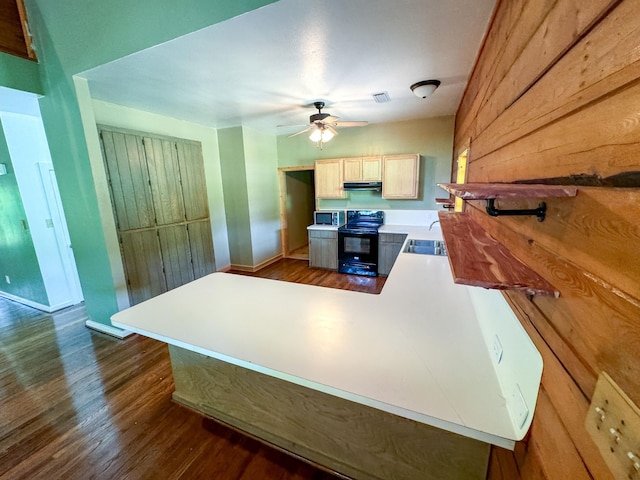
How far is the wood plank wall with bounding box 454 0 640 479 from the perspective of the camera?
41 cm

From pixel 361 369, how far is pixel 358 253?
10.8 ft

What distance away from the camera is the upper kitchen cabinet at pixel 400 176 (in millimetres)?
3961

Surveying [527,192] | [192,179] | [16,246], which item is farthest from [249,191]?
[527,192]

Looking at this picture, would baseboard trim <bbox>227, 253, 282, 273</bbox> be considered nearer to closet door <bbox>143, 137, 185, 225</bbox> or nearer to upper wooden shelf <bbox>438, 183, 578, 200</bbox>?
closet door <bbox>143, 137, 185, 225</bbox>

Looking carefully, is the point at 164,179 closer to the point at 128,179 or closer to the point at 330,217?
the point at 128,179

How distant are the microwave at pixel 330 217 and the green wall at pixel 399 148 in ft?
0.84

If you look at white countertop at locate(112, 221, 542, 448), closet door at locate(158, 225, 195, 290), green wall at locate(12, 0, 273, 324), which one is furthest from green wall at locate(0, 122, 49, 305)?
white countertop at locate(112, 221, 542, 448)

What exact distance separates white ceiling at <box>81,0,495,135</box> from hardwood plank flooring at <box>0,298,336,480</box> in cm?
270

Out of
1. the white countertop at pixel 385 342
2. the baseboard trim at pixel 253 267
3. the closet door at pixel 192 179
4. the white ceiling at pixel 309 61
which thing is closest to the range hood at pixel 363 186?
the white ceiling at pixel 309 61

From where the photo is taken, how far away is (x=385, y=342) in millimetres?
1174

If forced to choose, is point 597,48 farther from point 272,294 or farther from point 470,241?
point 272,294

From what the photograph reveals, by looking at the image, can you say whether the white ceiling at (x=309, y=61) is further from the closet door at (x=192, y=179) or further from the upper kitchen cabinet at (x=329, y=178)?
the upper kitchen cabinet at (x=329, y=178)

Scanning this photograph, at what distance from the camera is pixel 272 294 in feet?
5.63

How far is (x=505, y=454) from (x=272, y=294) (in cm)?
137
